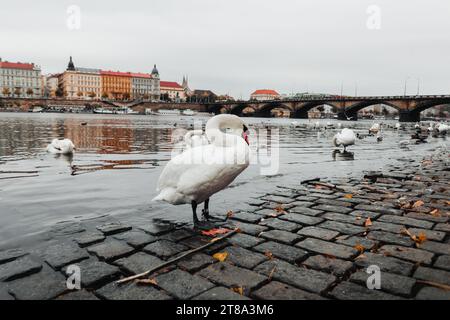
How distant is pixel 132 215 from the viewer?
4.36m

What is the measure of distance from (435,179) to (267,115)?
84.5 m

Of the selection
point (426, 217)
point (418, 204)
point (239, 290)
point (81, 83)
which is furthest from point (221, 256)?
point (81, 83)

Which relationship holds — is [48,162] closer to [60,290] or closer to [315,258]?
[60,290]

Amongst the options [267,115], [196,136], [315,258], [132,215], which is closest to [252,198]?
[196,136]

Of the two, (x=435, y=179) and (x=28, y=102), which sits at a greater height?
(x=28, y=102)

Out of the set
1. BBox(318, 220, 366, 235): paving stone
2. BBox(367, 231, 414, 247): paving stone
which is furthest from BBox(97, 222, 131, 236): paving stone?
BBox(367, 231, 414, 247): paving stone

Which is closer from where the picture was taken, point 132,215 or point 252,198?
point 132,215

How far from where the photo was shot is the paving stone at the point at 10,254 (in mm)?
2928

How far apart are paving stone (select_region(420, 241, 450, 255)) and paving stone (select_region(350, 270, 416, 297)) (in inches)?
29.6

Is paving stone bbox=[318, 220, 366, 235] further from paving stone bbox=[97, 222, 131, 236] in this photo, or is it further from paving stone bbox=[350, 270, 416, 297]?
paving stone bbox=[97, 222, 131, 236]

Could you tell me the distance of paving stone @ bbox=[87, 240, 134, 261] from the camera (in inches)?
118

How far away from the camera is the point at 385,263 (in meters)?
2.83
